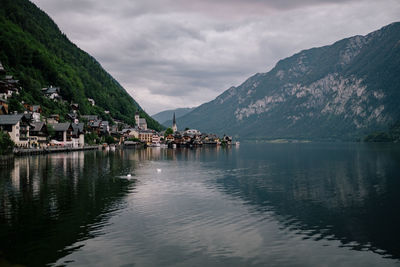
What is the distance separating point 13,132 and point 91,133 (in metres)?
79.5

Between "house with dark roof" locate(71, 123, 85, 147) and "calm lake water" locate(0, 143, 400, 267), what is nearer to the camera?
"calm lake water" locate(0, 143, 400, 267)

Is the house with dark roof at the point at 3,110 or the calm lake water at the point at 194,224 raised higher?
the house with dark roof at the point at 3,110

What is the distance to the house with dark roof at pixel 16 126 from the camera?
108438 mm

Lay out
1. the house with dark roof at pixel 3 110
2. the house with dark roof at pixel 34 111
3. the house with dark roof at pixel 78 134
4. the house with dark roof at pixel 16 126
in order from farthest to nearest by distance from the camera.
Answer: the house with dark roof at pixel 78 134 → the house with dark roof at pixel 34 111 → the house with dark roof at pixel 3 110 → the house with dark roof at pixel 16 126

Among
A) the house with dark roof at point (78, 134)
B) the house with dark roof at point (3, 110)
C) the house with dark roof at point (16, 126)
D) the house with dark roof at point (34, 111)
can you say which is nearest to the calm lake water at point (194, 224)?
the house with dark roof at point (16, 126)

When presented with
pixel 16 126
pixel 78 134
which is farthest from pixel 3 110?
pixel 78 134

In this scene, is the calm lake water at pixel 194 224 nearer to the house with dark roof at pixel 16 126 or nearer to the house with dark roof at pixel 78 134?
the house with dark roof at pixel 16 126

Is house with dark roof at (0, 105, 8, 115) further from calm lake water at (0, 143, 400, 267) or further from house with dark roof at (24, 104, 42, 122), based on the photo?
calm lake water at (0, 143, 400, 267)

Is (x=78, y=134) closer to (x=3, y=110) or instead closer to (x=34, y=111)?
(x=34, y=111)

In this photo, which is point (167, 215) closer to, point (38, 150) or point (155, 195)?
point (155, 195)

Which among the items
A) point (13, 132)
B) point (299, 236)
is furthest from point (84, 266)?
point (13, 132)

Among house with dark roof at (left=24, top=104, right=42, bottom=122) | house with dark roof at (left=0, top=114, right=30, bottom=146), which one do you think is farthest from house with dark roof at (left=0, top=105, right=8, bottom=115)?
house with dark roof at (left=24, top=104, right=42, bottom=122)

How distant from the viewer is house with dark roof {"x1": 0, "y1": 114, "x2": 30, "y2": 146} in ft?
356

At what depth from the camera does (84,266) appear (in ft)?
69.9
